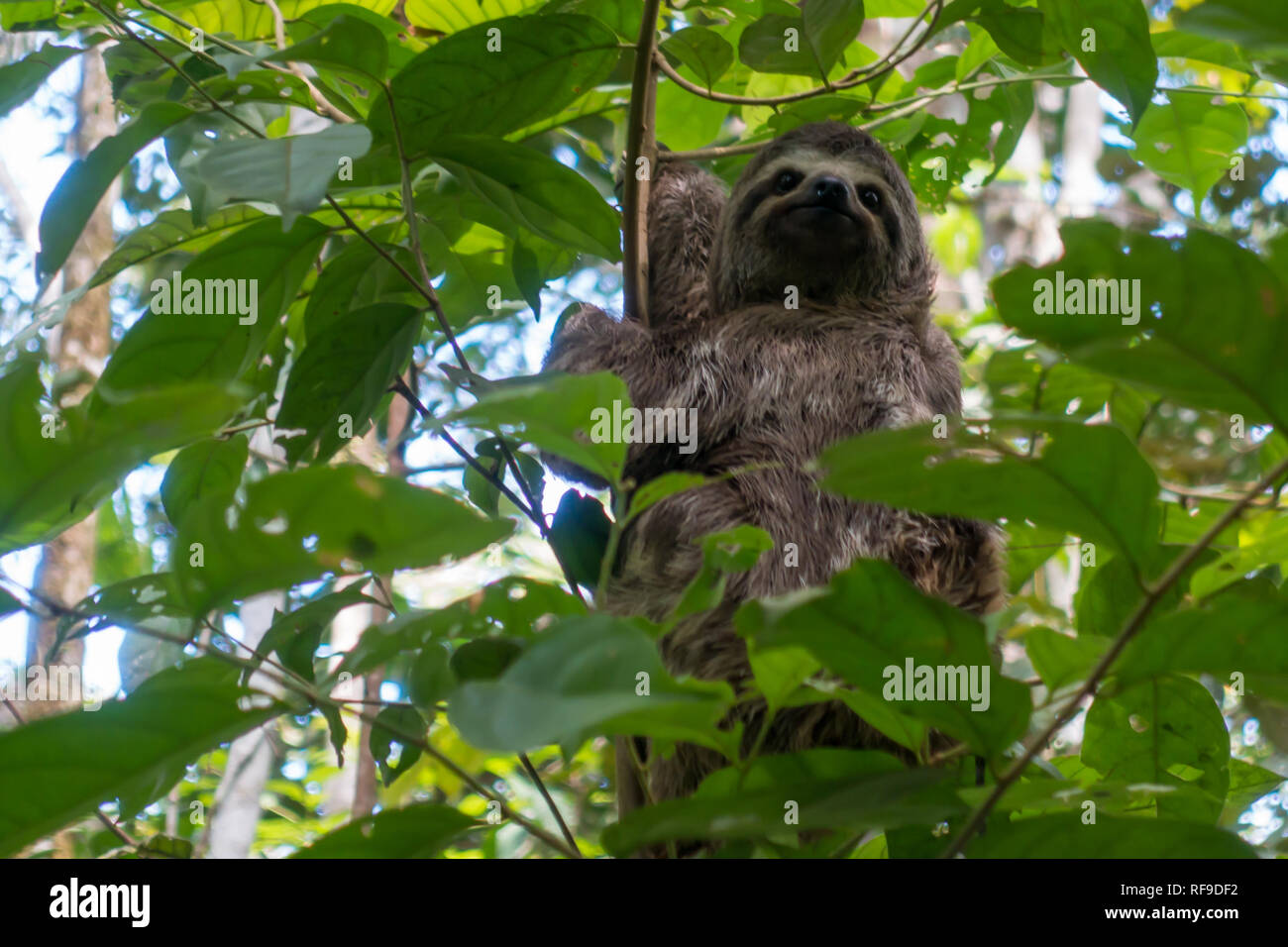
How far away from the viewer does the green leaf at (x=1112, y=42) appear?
257 cm

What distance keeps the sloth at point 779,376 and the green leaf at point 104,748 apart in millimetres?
1079

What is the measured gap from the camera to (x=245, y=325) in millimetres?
2633

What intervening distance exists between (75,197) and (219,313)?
50 centimetres

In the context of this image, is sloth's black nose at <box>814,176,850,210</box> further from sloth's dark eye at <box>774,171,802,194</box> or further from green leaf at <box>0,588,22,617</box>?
green leaf at <box>0,588,22,617</box>

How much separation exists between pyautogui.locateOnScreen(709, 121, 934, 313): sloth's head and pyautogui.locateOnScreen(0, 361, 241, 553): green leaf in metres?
3.46

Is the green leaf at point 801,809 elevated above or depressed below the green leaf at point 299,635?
below

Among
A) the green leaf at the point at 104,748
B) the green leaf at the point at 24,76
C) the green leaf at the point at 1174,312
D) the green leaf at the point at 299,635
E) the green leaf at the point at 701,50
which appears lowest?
the green leaf at the point at 104,748

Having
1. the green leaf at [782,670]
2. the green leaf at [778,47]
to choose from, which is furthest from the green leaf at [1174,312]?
the green leaf at [778,47]

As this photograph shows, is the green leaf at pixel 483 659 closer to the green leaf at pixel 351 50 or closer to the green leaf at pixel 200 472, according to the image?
the green leaf at pixel 351 50

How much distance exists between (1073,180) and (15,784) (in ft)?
58.0

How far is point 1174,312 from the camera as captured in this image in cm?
146
